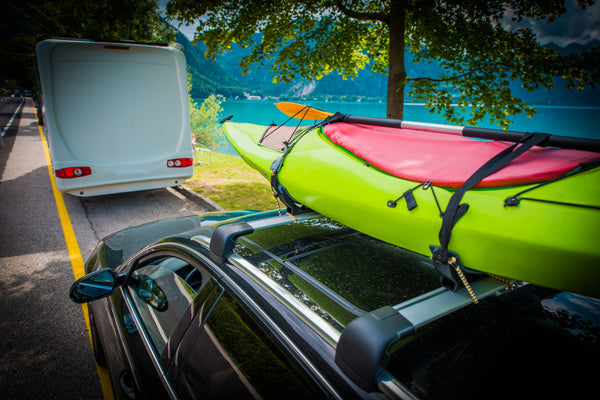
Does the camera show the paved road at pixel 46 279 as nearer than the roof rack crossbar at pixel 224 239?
No

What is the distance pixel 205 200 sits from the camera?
641 centimetres

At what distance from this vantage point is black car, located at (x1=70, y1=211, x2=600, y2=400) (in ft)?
2.84

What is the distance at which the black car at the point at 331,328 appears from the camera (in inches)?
34.0

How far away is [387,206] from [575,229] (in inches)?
25.9

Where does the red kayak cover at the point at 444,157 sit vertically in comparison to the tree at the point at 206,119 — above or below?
above

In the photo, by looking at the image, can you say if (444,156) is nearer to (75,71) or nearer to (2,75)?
(75,71)

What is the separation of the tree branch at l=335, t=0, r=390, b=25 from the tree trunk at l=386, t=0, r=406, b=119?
16 cm

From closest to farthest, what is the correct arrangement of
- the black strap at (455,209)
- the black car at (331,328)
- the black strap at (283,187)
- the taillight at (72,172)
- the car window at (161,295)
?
the black car at (331,328), the black strap at (455,209), the car window at (161,295), the black strap at (283,187), the taillight at (72,172)

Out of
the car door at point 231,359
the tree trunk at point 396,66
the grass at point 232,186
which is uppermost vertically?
the tree trunk at point 396,66

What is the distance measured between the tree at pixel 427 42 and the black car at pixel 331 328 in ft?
17.0

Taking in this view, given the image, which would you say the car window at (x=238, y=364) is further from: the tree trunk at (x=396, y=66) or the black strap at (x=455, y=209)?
the tree trunk at (x=396, y=66)

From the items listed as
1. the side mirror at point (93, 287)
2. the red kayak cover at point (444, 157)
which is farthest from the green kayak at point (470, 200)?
the side mirror at point (93, 287)

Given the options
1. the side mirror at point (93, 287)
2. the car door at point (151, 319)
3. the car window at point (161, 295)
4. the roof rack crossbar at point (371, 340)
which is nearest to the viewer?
the roof rack crossbar at point (371, 340)

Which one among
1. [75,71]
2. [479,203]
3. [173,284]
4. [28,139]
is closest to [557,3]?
[479,203]
